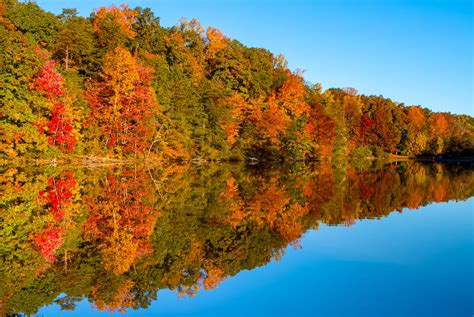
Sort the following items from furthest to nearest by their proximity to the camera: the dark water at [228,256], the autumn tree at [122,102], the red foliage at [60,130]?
the autumn tree at [122,102], the red foliage at [60,130], the dark water at [228,256]

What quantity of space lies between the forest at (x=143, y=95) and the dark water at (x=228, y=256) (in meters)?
15.0

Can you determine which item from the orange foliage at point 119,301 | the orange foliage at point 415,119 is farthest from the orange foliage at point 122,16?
the orange foliage at point 415,119

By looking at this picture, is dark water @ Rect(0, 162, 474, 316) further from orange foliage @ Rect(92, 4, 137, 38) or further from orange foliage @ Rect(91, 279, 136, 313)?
orange foliage @ Rect(92, 4, 137, 38)

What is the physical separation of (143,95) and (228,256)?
3036cm

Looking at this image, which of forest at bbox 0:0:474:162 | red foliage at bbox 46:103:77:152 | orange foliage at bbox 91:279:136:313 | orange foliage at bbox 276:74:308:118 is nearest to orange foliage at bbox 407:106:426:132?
forest at bbox 0:0:474:162

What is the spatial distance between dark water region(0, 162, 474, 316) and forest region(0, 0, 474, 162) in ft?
49.1

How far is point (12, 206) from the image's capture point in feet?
44.8

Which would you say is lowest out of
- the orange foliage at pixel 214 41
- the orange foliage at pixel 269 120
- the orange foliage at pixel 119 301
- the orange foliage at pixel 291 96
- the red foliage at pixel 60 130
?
the orange foliage at pixel 119 301

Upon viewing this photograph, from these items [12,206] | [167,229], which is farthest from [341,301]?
[12,206]

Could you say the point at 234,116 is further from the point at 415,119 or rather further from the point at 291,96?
the point at 415,119

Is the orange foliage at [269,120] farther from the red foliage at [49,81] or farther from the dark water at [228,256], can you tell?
the dark water at [228,256]

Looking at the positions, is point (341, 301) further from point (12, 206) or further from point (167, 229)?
point (12, 206)

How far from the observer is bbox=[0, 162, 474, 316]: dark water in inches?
260

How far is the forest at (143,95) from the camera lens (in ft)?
100
